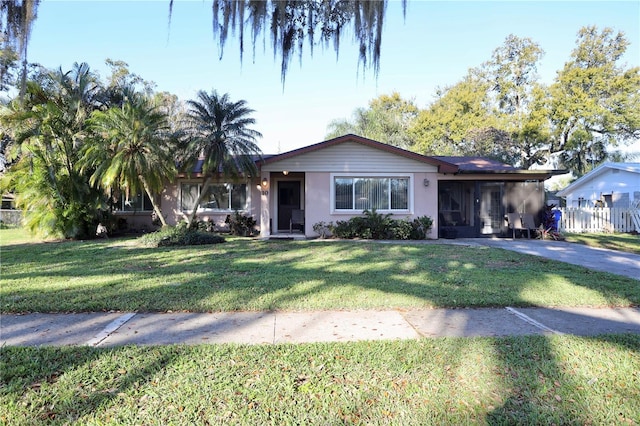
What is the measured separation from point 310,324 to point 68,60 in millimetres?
14712

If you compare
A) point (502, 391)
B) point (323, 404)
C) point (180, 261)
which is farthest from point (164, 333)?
point (180, 261)

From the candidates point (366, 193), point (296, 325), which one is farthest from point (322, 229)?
point (296, 325)

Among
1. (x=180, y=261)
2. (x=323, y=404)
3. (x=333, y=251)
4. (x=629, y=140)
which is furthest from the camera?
(x=629, y=140)

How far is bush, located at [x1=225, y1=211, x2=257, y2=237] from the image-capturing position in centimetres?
1517

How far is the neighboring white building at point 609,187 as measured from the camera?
19422mm

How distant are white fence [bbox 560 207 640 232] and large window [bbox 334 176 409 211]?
32.2ft

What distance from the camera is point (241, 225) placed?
49.7ft

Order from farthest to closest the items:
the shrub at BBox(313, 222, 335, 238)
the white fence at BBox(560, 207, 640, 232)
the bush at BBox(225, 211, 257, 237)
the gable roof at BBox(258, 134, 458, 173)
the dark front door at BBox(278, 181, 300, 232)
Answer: the white fence at BBox(560, 207, 640, 232) < the dark front door at BBox(278, 181, 300, 232) < the bush at BBox(225, 211, 257, 237) < the shrub at BBox(313, 222, 335, 238) < the gable roof at BBox(258, 134, 458, 173)

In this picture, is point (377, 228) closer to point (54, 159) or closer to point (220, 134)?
point (220, 134)

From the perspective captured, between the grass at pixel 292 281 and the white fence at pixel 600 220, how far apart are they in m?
11.4

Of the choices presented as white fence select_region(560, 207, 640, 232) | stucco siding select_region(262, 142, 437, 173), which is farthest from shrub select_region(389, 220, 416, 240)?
white fence select_region(560, 207, 640, 232)

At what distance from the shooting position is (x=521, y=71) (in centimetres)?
3005

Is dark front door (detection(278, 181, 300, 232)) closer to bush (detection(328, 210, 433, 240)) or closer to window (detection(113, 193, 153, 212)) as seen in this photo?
bush (detection(328, 210, 433, 240))

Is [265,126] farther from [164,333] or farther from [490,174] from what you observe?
[164,333]
